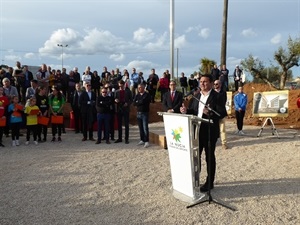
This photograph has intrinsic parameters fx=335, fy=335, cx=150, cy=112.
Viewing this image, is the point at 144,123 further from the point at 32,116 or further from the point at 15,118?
the point at 15,118

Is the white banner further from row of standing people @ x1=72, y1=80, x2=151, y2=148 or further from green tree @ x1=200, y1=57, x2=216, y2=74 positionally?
green tree @ x1=200, y1=57, x2=216, y2=74

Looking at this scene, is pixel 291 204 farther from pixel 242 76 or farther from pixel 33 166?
pixel 242 76

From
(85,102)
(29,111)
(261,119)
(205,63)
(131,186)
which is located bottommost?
(131,186)

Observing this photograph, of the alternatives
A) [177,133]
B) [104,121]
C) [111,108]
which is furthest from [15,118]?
[177,133]

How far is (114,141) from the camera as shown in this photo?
1145cm

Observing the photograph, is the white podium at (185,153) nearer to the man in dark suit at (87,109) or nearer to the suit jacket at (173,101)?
the suit jacket at (173,101)

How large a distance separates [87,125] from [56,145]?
1385mm

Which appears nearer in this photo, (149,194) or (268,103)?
(149,194)

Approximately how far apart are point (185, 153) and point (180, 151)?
5.0 inches

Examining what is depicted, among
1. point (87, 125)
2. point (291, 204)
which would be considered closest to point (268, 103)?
point (87, 125)

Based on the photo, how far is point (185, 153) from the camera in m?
5.11

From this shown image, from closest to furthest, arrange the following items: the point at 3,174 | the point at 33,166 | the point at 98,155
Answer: the point at 3,174 < the point at 33,166 < the point at 98,155

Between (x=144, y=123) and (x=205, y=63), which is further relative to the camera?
(x=205, y=63)

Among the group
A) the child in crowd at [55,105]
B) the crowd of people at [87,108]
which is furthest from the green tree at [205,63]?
the child in crowd at [55,105]
